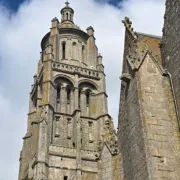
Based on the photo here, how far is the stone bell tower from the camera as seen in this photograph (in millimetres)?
28859

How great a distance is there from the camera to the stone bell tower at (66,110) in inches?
1136

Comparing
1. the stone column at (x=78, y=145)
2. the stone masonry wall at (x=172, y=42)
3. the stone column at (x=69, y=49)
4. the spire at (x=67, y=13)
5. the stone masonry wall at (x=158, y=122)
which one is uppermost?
the spire at (x=67, y=13)

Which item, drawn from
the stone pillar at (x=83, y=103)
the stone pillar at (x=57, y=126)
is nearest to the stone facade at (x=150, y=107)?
the stone pillar at (x=57, y=126)

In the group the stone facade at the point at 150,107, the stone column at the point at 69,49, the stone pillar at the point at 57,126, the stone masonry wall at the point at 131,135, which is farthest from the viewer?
the stone column at the point at 69,49

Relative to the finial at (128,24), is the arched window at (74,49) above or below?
above

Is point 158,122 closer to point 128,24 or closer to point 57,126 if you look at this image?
point 128,24

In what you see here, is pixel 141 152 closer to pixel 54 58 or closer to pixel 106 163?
pixel 106 163

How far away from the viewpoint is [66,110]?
32.9 m

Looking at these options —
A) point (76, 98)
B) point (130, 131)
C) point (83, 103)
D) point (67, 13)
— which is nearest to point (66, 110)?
point (76, 98)

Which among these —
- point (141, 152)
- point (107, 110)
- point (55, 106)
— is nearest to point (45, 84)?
point (55, 106)

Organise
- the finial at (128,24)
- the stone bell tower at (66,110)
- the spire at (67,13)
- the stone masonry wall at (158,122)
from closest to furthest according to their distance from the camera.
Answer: the stone masonry wall at (158,122), the finial at (128,24), the stone bell tower at (66,110), the spire at (67,13)

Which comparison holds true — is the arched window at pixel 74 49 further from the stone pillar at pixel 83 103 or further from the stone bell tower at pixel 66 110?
the stone pillar at pixel 83 103

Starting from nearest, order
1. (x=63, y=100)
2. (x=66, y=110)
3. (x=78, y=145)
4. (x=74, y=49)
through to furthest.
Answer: (x=78, y=145) < (x=66, y=110) < (x=63, y=100) < (x=74, y=49)

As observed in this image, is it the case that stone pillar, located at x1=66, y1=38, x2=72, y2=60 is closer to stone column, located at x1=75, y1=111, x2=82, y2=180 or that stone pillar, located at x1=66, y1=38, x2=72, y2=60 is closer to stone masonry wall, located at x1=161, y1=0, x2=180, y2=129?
stone column, located at x1=75, y1=111, x2=82, y2=180
